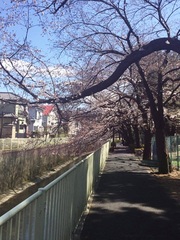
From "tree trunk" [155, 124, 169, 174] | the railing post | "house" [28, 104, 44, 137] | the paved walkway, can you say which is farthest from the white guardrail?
"tree trunk" [155, 124, 169, 174]

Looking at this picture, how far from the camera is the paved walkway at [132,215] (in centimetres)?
703

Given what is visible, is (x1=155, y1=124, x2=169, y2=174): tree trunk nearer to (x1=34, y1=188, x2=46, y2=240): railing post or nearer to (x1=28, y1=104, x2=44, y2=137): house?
(x1=28, y1=104, x2=44, y2=137): house

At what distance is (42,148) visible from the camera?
76.1 ft

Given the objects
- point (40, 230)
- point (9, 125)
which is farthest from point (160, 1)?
point (9, 125)

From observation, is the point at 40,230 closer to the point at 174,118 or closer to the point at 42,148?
the point at 42,148

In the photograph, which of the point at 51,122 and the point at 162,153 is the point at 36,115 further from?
the point at 162,153

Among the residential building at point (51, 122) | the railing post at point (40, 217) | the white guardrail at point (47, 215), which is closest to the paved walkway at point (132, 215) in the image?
the white guardrail at point (47, 215)

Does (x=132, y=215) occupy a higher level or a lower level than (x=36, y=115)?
lower

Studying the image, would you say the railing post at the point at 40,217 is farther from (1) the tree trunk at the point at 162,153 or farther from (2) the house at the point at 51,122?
(1) the tree trunk at the point at 162,153

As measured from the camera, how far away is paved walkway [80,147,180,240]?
7027mm

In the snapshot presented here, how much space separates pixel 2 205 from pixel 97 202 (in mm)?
5198

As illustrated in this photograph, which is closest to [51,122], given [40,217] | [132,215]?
[132,215]

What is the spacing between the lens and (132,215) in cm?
866

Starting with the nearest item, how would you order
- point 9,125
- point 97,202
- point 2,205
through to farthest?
1. point 97,202
2. point 2,205
3. point 9,125
